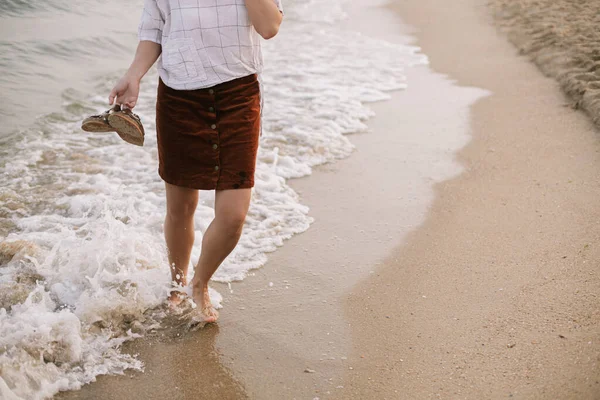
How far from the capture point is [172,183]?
295 cm

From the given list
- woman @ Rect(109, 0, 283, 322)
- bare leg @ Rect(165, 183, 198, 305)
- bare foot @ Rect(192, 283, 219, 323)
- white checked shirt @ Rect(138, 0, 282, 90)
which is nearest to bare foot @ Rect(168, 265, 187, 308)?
bare leg @ Rect(165, 183, 198, 305)

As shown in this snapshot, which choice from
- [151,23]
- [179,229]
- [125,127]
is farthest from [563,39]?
[125,127]

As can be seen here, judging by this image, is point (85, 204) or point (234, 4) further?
point (85, 204)

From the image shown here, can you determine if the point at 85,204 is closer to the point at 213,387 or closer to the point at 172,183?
the point at 172,183

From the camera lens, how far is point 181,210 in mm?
3109

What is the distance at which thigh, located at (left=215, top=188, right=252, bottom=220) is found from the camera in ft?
9.55

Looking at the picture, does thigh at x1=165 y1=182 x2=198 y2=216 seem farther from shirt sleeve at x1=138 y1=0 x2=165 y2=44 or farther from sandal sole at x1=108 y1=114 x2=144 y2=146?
shirt sleeve at x1=138 y1=0 x2=165 y2=44

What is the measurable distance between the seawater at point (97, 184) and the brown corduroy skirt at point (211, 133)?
81 centimetres

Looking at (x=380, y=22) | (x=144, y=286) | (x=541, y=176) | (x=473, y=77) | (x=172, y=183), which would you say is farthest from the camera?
(x=380, y=22)

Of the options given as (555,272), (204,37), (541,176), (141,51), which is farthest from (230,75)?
(541,176)

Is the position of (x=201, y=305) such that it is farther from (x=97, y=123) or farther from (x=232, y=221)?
(x=97, y=123)

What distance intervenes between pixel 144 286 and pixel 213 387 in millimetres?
828

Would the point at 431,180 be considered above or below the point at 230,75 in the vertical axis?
below

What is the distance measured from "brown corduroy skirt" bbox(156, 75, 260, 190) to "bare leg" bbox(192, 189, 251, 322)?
0.06m
